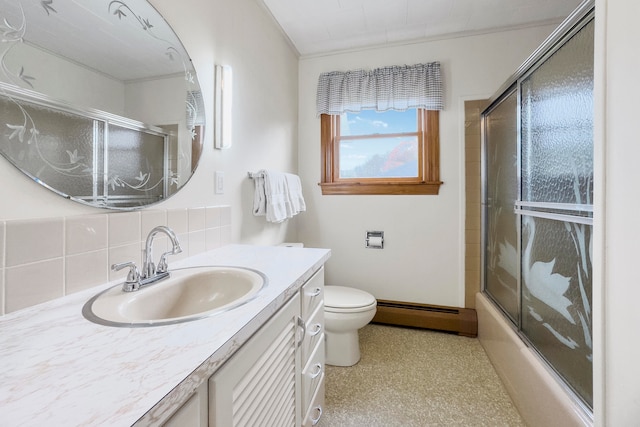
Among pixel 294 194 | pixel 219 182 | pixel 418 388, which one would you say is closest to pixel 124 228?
pixel 219 182

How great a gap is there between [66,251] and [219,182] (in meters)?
0.72

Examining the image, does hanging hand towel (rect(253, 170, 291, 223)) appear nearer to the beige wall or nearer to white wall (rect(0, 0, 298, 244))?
white wall (rect(0, 0, 298, 244))

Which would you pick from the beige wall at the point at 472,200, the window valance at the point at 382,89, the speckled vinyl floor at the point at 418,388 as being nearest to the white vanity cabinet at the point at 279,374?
the speckled vinyl floor at the point at 418,388

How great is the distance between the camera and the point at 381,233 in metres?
2.29

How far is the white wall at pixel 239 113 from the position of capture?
28.7 inches

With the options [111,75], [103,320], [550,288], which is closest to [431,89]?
[550,288]

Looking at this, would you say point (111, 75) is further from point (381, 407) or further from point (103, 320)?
point (381, 407)

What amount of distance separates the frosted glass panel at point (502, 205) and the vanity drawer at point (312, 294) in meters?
1.20

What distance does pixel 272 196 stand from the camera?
5.53 ft

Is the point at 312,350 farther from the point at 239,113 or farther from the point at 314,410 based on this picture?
the point at 239,113

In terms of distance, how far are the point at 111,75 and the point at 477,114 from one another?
2.26 meters

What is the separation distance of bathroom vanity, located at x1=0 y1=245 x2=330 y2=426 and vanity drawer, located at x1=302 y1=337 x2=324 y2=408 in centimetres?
8

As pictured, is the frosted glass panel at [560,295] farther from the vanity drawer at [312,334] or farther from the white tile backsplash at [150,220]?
the white tile backsplash at [150,220]

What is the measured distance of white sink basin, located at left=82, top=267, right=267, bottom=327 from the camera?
0.64 m
